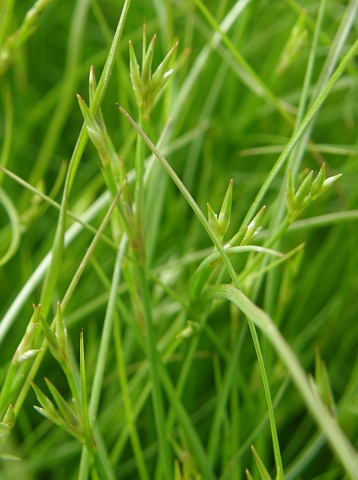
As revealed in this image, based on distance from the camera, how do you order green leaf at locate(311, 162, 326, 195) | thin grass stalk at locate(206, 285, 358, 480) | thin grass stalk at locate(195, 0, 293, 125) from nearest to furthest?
thin grass stalk at locate(206, 285, 358, 480)
green leaf at locate(311, 162, 326, 195)
thin grass stalk at locate(195, 0, 293, 125)

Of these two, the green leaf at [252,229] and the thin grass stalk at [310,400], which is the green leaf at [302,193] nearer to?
the green leaf at [252,229]

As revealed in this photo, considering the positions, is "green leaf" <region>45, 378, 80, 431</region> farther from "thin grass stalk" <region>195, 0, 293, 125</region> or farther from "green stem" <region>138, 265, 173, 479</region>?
"thin grass stalk" <region>195, 0, 293, 125</region>

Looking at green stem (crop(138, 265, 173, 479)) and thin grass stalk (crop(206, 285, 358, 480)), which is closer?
thin grass stalk (crop(206, 285, 358, 480))

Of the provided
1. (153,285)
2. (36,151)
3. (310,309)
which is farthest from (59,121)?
(310,309)

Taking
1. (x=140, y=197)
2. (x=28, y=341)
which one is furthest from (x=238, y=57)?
(x=28, y=341)

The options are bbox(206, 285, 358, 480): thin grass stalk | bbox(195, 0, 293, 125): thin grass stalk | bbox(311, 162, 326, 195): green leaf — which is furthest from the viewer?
bbox(195, 0, 293, 125): thin grass stalk

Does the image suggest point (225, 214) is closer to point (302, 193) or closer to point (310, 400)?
point (302, 193)

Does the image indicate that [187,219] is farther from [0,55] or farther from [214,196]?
[0,55]

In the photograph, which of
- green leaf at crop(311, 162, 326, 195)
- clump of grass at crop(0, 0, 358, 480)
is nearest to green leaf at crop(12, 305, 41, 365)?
clump of grass at crop(0, 0, 358, 480)

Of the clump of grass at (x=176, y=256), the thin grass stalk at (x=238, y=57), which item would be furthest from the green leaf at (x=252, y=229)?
the thin grass stalk at (x=238, y=57)
